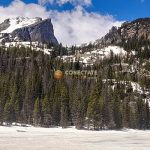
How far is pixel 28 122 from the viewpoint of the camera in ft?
390

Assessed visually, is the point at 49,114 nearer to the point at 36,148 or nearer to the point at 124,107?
the point at 124,107

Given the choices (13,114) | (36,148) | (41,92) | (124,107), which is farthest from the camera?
(41,92)

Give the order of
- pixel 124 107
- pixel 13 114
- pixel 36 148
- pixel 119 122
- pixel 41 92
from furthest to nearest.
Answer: pixel 41 92
pixel 124 107
pixel 119 122
pixel 13 114
pixel 36 148

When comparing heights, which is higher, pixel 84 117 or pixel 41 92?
pixel 41 92

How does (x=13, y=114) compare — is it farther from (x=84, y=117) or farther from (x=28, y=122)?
(x=84, y=117)

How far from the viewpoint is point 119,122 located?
126 metres

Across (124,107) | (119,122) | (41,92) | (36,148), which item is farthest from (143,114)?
(36,148)

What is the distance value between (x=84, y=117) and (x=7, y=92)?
31.8m

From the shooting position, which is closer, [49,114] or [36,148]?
[36,148]

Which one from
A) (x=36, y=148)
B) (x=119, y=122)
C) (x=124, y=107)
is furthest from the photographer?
(x=124, y=107)

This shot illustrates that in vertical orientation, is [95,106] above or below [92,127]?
above

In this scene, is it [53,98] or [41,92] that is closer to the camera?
[53,98]

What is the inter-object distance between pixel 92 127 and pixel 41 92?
3762cm

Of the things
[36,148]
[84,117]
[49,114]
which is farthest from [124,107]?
[36,148]
